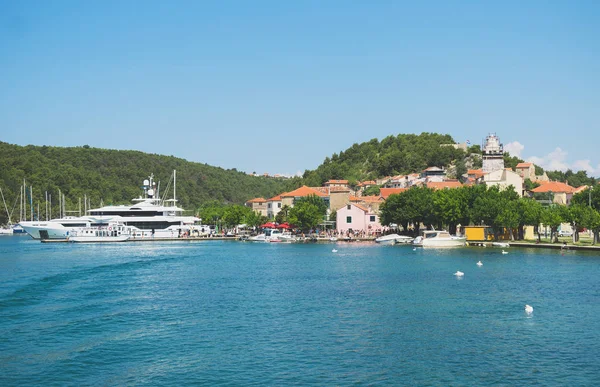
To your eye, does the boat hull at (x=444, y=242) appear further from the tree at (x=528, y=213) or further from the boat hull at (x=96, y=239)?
the boat hull at (x=96, y=239)

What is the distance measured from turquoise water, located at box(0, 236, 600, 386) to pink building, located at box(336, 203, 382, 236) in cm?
5685

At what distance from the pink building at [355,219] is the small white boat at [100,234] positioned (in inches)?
1448

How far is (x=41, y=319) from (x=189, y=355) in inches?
432

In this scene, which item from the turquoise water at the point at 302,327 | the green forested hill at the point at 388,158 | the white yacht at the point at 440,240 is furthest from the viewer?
the green forested hill at the point at 388,158

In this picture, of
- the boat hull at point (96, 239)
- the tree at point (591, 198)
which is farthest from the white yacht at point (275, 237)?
the tree at point (591, 198)

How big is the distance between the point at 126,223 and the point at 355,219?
1584 inches

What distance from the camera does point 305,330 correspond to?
28.5 m

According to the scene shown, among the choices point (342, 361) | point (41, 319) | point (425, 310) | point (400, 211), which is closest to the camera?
point (342, 361)

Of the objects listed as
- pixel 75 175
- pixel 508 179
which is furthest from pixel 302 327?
pixel 75 175

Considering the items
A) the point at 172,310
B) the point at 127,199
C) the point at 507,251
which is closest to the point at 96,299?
the point at 172,310

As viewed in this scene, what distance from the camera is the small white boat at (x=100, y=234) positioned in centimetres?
10356

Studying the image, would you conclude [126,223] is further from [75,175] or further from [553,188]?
[553,188]

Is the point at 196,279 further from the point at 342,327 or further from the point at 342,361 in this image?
the point at 342,361

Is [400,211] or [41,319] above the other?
[400,211]
